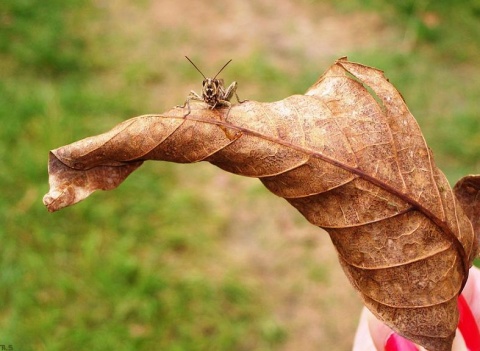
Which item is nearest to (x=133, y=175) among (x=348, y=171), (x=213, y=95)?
(x=213, y=95)

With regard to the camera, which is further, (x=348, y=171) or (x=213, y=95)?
(x=213, y=95)

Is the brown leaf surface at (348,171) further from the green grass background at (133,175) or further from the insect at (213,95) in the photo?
the green grass background at (133,175)

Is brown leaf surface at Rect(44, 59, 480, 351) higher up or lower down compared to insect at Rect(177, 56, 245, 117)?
lower down

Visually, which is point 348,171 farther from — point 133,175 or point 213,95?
point 133,175

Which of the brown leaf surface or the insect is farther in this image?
the insect

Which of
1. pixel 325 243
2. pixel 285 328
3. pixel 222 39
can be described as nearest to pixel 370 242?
pixel 285 328

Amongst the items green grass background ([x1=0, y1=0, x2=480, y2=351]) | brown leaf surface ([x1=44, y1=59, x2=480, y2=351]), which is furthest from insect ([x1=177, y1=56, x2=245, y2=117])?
green grass background ([x1=0, y1=0, x2=480, y2=351])

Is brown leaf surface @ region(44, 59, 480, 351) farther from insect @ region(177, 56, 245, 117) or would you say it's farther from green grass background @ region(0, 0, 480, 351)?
green grass background @ region(0, 0, 480, 351)
